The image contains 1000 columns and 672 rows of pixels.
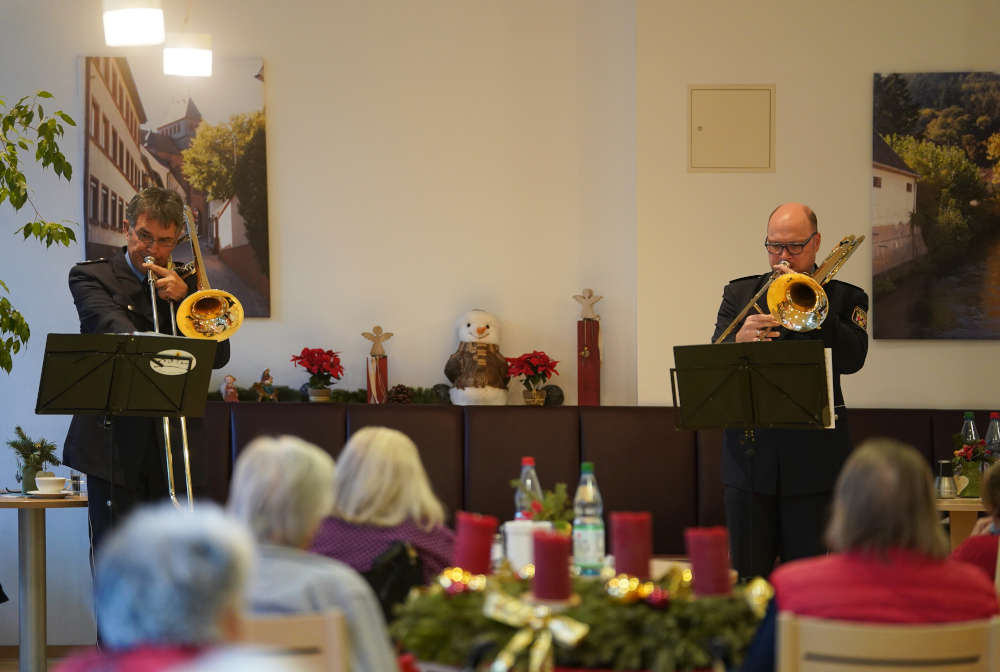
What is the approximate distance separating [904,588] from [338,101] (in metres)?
4.68

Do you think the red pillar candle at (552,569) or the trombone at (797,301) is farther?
the trombone at (797,301)

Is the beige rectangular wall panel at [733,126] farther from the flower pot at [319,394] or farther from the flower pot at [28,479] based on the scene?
the flower pot at [28,479]

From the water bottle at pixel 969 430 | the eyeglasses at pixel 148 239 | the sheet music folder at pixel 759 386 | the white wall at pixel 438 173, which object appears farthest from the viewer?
the white wall at pixel 438 173

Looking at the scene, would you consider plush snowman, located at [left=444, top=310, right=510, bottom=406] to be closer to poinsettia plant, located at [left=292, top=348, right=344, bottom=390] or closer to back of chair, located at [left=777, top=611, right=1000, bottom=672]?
poinsettia plant, located at [left=292, top=348, right=344, bottom=390]

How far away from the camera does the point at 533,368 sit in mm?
5898

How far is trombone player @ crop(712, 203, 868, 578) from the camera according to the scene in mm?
4000

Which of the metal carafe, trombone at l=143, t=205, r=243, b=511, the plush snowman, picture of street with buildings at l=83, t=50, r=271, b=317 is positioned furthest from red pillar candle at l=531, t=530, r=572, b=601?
picture of street with buildings at l=83, t=50, r=271, b=317

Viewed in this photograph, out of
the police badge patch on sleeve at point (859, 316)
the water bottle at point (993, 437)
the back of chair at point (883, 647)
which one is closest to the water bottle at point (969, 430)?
the water bottle at point (993, 437)

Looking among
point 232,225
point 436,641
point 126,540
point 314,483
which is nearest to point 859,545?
point 436,641

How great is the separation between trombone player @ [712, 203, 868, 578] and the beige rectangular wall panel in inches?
68.3

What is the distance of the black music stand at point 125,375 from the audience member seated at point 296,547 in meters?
1.70

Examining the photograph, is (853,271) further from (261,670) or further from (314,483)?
(261,670)

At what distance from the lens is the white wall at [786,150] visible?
19.3ft

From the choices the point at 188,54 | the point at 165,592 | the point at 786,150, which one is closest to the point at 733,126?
the point at 786,150
